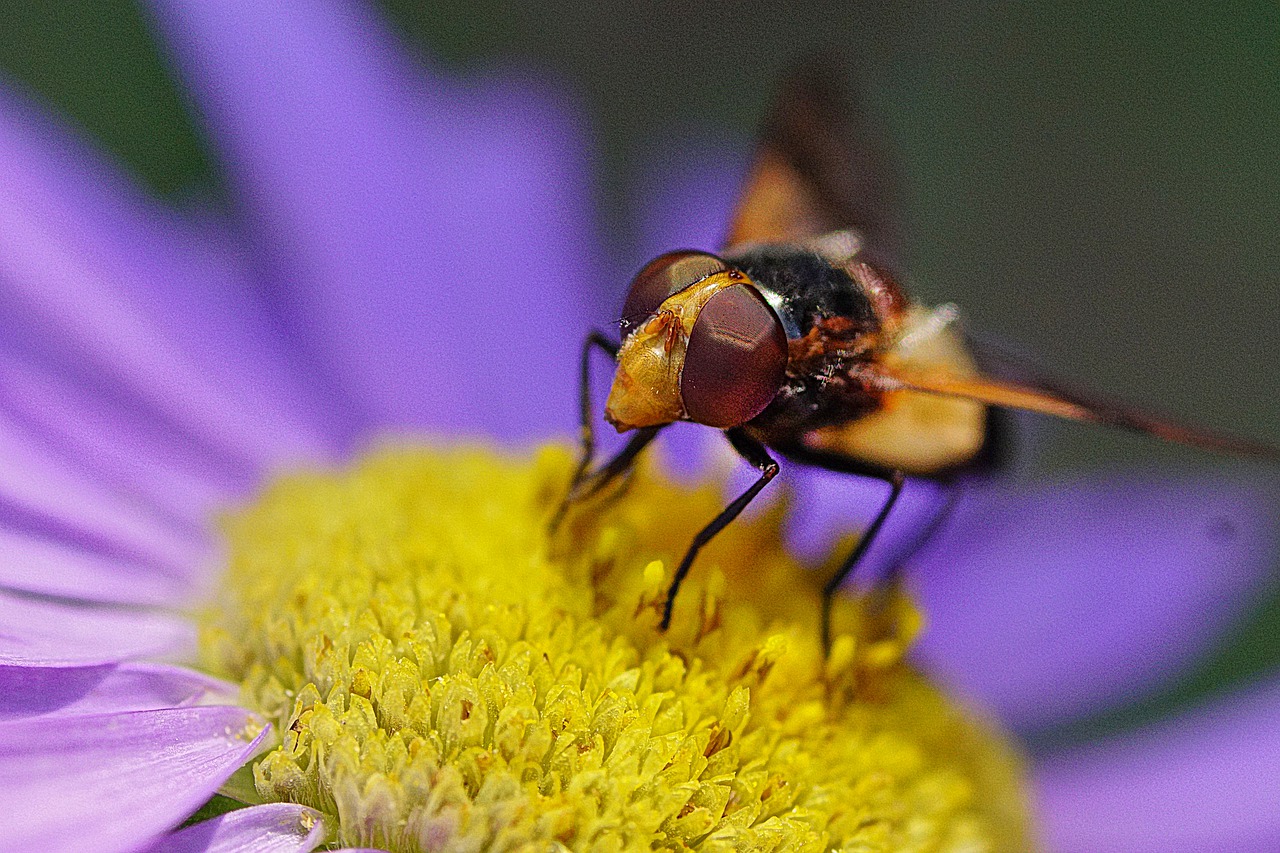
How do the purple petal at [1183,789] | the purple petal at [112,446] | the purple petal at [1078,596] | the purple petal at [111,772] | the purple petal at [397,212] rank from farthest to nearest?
the purple petal at [1078,596], the purple petal at [397,212], the purple petal at [1183,789], the purple petal at [112,446], the purple petal at [111,772]

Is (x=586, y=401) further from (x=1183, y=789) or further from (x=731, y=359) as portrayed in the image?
(x=1183, y=789)

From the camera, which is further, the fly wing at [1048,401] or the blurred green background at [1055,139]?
the blurred green background at [1055,139]

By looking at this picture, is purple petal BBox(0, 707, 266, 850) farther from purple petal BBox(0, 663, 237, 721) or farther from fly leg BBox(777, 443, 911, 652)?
fly leg BBox(777, 443, 911, 652)

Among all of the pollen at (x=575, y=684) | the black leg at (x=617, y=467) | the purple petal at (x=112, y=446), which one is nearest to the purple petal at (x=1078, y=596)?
the pollen at (x=575, y=684)

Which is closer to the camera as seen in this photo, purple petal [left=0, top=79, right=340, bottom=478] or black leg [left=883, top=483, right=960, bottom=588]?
black leg [left=883, top=483, right=960, bottom=588]

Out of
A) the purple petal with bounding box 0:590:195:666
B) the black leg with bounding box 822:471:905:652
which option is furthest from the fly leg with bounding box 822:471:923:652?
the purple petal with bounding box 0:590:195:666

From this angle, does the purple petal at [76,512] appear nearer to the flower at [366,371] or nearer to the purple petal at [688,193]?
the flower at [366,371]

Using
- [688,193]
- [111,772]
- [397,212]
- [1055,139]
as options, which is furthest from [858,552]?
[1055,139]
